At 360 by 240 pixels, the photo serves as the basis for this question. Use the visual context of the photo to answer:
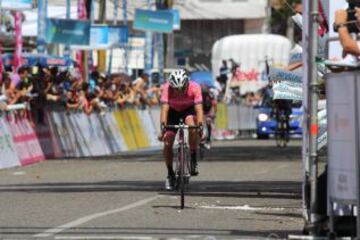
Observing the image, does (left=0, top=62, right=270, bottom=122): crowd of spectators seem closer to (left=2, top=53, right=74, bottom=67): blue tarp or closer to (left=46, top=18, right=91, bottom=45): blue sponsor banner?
(left=2, top=53, right=74, bottom=67): blue tarp

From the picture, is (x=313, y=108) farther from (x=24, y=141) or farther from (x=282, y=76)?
(x=24, y=141)

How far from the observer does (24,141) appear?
85.7 ft

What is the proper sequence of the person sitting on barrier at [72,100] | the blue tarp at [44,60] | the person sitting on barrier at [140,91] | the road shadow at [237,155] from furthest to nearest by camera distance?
1. the person sitting on barrier at [140,91]
2. the blue tarp at [44,60]
3. the person sitting on barrier at [72,100]
4. the road shadow at [237,155]

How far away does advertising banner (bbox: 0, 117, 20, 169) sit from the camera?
24.5 meters

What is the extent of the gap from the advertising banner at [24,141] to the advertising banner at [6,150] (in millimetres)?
236

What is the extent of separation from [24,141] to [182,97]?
9809 mm

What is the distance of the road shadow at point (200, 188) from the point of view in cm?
1716

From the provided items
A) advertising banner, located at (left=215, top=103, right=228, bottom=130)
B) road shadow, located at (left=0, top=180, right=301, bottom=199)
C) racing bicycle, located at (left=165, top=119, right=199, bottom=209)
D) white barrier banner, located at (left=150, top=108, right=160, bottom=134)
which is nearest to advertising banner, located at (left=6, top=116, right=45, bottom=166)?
road shadow, located at (left=0, top=180, right=301, bottom=199)

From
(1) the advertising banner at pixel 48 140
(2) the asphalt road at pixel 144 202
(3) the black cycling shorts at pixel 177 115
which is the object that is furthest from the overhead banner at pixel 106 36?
(3) the black cycling shorts at pixel 177 115

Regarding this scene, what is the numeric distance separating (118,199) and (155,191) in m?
1.48

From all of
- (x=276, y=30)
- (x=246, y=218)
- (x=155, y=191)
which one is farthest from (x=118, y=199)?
(x=276, y=30)

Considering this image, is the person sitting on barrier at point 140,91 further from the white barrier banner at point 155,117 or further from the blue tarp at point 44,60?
the blue tarp at point 44,60

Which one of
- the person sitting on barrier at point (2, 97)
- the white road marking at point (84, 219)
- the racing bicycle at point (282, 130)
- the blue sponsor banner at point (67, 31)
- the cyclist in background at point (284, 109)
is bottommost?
the white road marking at point (84, 219)

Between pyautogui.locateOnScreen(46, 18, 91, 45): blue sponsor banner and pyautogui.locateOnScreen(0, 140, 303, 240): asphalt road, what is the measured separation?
672cm
